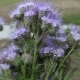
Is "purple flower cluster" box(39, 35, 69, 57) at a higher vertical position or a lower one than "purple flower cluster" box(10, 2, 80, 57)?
lower

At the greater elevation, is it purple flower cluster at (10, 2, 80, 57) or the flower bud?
purple flower cluster at (10, 2, 80, 57)

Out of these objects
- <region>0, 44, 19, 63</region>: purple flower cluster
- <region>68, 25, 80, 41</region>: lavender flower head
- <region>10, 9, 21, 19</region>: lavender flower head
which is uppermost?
<region>10, 9, 21, 19</region>: lavender flower head

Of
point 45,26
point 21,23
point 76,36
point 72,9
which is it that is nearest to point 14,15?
point 21,23

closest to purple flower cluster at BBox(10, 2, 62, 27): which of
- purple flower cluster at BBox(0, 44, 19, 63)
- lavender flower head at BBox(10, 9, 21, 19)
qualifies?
lavender flower head at BBox(10, 9, 21, 19)

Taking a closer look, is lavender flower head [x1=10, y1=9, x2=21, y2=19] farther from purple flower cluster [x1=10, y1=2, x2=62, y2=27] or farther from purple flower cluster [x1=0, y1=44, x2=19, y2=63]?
purple flower cluster [x1=0, y1=44, x2=19, y2=63]

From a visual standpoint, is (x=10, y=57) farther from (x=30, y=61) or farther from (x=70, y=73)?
(x=70, y=73)

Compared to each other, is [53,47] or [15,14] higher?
[15,14]

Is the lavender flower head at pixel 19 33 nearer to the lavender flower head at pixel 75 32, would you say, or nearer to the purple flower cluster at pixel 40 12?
the purple flower cluster at pixel 40 12

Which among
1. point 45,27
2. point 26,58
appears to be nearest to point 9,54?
point 26,58

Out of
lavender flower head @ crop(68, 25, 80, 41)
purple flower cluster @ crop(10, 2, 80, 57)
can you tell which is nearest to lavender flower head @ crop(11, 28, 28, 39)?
purple flower cluster @ crop(10, 2, 80, 57)

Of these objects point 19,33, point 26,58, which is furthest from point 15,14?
point 26,58

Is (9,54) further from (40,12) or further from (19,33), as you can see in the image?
(40,12)

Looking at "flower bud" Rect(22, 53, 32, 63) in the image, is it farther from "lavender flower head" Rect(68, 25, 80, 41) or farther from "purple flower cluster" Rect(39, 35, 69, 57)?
"lavender flower head" Rect(68, 25, 80, 41)
